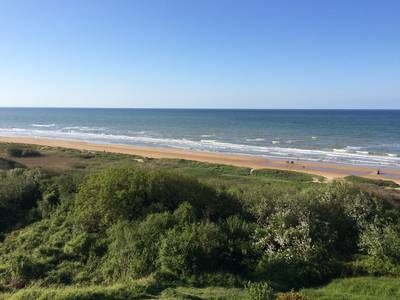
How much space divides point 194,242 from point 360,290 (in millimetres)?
4432

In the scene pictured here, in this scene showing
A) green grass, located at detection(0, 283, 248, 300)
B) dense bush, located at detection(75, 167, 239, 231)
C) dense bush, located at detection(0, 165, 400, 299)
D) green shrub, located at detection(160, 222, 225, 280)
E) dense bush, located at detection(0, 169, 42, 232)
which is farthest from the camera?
dense bush, located at detection(0, 169, 42, 232)

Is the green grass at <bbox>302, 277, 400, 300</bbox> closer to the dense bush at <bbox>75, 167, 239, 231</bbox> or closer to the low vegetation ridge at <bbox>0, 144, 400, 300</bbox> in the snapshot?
the low vegetation ridge at <bbox>0, 144, 400, 300</bbox>

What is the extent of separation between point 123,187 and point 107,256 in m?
2.68

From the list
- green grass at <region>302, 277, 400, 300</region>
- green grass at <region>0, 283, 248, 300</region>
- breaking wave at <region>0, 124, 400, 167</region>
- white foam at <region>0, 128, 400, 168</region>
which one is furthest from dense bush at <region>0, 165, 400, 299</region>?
white foam at <region>0, 128, 400, 168</region>

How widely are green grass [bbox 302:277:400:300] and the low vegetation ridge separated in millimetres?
25

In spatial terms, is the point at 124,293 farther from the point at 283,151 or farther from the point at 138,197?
the point at 283,151

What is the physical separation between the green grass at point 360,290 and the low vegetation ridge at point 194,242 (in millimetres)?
25

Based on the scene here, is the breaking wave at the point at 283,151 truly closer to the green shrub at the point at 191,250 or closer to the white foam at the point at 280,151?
the white foam at the point at 280,151

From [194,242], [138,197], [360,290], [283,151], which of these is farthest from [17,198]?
[283,151]

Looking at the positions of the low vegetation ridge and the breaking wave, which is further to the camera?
the breaking wave

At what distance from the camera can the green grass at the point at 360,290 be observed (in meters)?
8.91

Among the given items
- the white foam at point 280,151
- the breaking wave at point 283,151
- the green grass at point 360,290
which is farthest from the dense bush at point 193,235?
the white foam at point 280,151

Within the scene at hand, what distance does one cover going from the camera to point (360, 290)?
30.8 ft

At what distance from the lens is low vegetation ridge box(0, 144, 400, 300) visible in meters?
9.48
